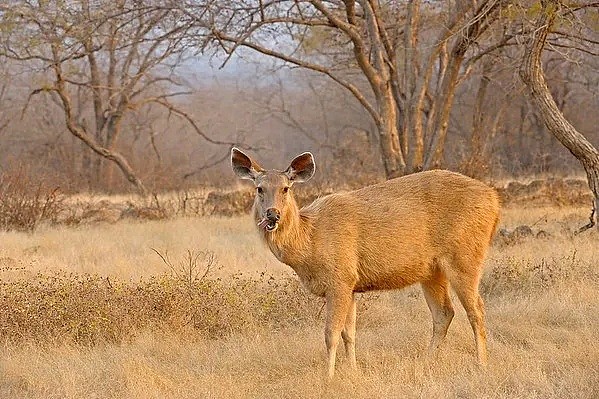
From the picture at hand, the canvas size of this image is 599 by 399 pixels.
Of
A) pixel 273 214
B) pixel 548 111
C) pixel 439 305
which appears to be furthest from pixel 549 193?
pixel 273 214

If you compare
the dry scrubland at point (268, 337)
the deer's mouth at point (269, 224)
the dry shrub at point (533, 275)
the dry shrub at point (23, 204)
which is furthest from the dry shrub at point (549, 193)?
the deer's mouth at point (269, 224)

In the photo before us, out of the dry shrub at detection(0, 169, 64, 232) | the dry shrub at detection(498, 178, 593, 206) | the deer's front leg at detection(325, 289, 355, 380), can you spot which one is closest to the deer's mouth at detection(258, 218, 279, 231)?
the deer's front leg at detection(325, 289, 355, 380)

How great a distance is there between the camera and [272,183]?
21.2 ft

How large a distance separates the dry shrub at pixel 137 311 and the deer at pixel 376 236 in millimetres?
1669

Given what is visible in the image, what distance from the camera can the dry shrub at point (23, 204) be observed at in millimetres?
16266

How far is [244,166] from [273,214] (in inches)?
26.1

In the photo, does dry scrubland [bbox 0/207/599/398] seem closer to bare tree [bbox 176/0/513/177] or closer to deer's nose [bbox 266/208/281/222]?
deer's nose [bbox 266/208/281/222]

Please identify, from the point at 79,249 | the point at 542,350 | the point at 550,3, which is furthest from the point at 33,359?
the point at 550,3

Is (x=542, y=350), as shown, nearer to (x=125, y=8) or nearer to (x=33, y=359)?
(x=33, y=359)

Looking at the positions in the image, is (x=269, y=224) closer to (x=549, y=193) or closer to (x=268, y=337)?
(x=268, y=337)

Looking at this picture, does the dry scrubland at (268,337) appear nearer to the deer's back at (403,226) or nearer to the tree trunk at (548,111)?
the deer's back at (403,226)

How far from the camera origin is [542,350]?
705cm

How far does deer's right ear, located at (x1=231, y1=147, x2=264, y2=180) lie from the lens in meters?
6.65

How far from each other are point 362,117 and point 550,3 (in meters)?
35.5
